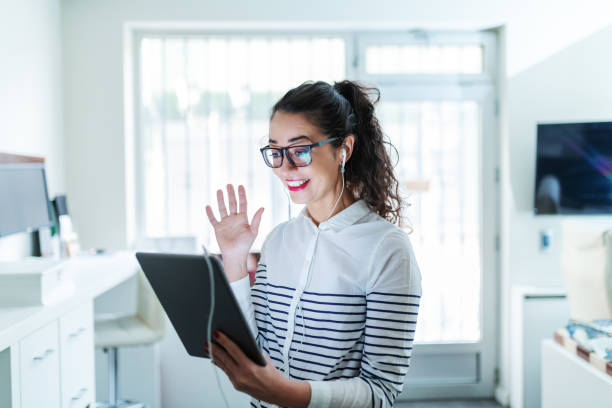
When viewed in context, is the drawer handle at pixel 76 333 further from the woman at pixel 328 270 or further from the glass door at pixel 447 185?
the glass door at pixel 447 185

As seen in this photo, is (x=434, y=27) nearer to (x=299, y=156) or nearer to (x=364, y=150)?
(x=364, y=150)

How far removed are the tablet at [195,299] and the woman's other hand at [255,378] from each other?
15 millimetres

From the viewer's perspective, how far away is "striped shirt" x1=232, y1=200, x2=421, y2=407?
1.10m

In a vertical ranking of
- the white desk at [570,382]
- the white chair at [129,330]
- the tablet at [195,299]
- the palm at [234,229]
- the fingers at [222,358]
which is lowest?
the white desk at [570,382]

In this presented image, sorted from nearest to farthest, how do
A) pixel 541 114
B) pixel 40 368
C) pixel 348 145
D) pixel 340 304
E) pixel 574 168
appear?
pixel 340 304 < pixel 348 145 < pixel 40 368 < pixel 574 168 < pixel 541 114

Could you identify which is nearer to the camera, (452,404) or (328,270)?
(328,270)

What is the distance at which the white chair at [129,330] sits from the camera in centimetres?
257

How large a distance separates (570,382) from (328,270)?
1.93 m

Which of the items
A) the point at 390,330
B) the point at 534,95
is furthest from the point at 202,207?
the point at 390,330

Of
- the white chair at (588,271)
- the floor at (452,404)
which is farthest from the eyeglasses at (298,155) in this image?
the floor at (452,404)

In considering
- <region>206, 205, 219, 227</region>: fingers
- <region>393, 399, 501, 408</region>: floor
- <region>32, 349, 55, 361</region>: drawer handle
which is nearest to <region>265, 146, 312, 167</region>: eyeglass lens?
<region>206, 205, 219, 227</region>: fingers

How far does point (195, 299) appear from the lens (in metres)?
1.03

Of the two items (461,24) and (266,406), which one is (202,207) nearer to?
(461,24)

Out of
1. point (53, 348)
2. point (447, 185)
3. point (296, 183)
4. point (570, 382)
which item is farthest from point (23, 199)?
point (570, 382)
